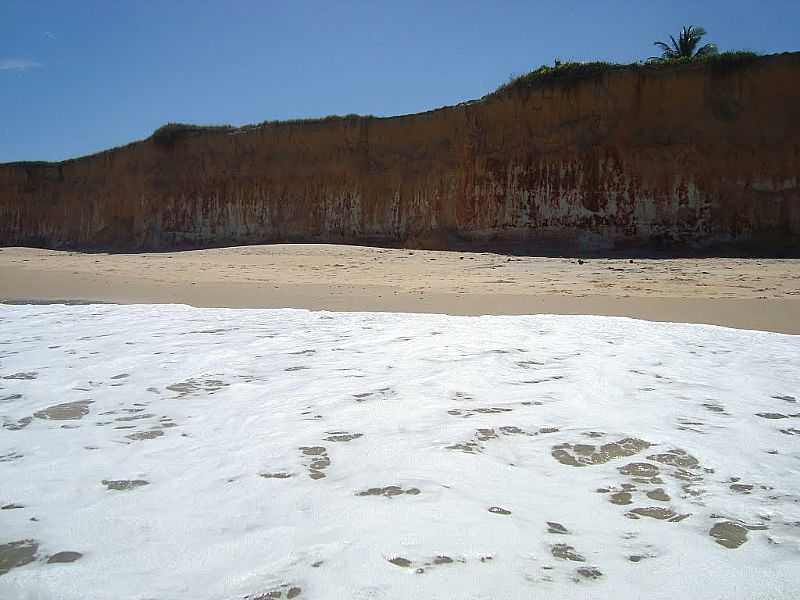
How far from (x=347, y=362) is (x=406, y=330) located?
46.9 inches

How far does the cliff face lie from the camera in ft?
54.5

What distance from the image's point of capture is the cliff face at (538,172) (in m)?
16.6

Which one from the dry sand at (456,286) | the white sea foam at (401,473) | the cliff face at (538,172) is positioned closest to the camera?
the white sea foam at (401,473)

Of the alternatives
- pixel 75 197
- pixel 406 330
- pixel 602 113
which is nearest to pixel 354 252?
pixel 602 113

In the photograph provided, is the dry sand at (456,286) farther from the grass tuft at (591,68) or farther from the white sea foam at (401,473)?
the grass tuft at (591,68)

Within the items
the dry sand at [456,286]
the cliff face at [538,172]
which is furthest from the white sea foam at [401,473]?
the cliff face at [538,172]

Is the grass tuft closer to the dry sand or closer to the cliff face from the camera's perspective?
the cliff face

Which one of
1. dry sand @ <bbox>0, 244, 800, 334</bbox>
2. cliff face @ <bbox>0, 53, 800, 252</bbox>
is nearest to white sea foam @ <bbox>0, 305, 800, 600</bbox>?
dry sand @ <bbox>0, 244, 800, 334</bbox>

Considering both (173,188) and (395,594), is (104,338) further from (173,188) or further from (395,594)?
(173,188)

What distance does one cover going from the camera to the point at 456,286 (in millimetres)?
8664

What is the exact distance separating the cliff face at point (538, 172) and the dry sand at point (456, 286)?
3.89m

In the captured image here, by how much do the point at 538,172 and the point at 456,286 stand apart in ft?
35.7

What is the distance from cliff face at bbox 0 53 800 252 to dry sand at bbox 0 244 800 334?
3891 millimetres

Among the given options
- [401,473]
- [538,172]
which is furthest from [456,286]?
[538,172]
